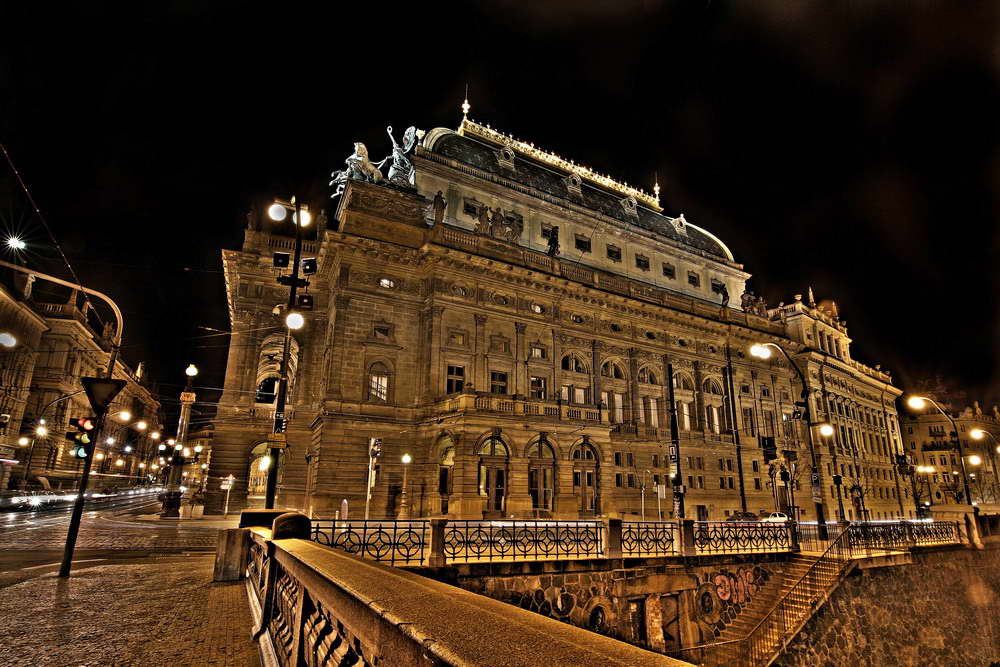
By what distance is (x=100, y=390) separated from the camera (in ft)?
39.1

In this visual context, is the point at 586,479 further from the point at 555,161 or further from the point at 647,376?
the point at 555,161

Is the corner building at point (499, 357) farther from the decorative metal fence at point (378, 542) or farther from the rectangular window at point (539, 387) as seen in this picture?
the decorative metal fence at point (378, 542)

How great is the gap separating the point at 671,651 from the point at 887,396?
7647cm

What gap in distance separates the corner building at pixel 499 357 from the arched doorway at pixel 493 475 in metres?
0.11

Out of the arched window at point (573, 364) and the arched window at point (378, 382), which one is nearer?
the arched window at point (378, 382)

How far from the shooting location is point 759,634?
15.7m

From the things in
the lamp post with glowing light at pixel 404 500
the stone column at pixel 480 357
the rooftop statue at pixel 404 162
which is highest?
the rooftop statue at pixel 404 162

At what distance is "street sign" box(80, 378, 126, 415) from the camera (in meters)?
11.8

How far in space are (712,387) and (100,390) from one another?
144 feet

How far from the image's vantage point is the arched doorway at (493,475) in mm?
28956

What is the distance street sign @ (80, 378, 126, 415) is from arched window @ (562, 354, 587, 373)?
29.0 meters

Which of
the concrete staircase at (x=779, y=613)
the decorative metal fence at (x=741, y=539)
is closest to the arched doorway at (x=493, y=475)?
the decorative metal fence at (x=741, y=539)

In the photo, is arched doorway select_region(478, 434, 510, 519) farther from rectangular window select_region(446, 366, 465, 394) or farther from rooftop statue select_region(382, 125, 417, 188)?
rooftop statue select_region(382, 125, 417, 188)

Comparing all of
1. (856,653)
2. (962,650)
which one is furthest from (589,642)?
(962,650)
